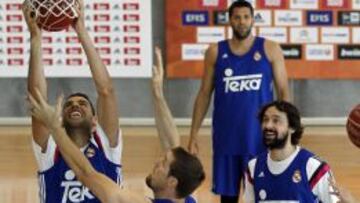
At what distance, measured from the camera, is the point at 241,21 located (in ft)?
17.5

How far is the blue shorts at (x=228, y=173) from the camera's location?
17.8 feet

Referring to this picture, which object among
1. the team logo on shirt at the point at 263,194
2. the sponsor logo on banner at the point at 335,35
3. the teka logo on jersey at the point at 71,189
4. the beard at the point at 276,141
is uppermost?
the beard at the point at 276,141

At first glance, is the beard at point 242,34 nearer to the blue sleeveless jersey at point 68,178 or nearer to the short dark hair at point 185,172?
the blue sleeveless jersey at point 68,178

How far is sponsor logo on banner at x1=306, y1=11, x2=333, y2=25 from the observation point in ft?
36.6

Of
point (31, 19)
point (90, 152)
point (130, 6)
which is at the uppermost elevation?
point (31, 19)

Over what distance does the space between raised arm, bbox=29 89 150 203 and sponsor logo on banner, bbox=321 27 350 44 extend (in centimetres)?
822

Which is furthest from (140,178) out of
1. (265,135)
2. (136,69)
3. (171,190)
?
(171,190)

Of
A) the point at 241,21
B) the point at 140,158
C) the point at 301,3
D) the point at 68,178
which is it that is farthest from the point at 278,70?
the point at 301,3

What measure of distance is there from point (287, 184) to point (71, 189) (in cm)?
93

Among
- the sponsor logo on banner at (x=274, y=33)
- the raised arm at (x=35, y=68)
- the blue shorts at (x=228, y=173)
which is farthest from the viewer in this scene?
the sponsor logo on banner at (x=274, y=33)

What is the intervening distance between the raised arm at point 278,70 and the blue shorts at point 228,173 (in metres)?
0.45

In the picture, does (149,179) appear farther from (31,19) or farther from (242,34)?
(242,34)

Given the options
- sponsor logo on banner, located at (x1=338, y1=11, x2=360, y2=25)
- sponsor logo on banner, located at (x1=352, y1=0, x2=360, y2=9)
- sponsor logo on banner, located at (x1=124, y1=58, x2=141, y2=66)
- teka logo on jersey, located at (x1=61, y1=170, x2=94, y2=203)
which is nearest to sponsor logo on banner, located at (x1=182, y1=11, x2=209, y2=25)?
sponsor logo on banner, located at (x1=124, y1=58, x2=141, y2=66)

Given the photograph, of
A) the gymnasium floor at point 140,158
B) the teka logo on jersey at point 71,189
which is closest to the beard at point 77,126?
the teka logo on jersey at point 71,189
